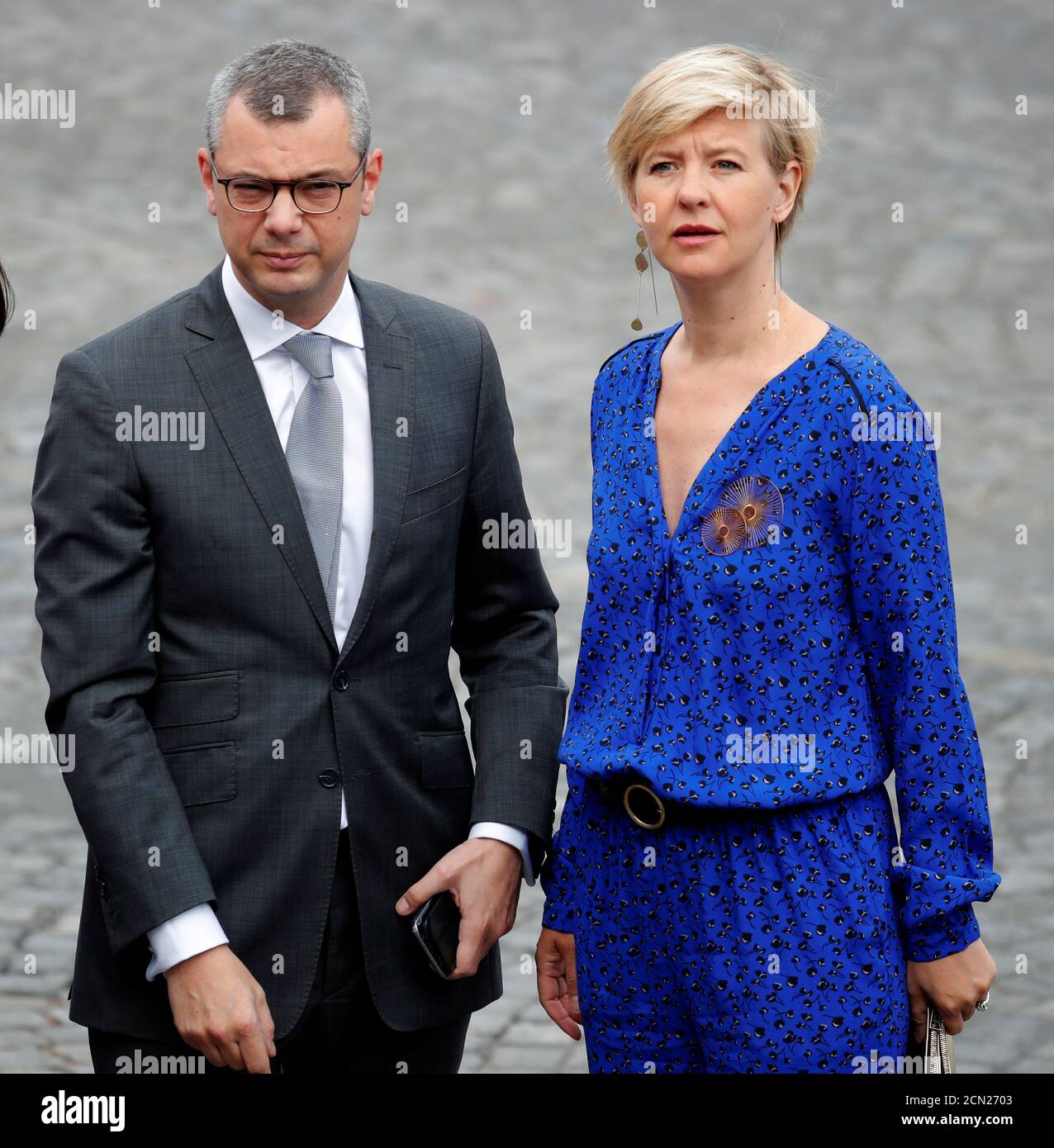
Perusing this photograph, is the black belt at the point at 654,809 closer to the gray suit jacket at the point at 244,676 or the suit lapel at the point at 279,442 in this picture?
the gray suit jacket at the point at 244,676

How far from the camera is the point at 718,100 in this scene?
2.84 m

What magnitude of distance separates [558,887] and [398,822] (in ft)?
1.02

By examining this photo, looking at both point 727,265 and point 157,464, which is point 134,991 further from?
point 727,265

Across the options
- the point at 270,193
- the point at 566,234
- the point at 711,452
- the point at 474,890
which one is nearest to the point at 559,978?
the point at 474,890

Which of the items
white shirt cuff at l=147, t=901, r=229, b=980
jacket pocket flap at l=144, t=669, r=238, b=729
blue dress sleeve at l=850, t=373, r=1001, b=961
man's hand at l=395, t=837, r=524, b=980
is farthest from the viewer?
man's hand at l=395, t=837, r=524, b=980

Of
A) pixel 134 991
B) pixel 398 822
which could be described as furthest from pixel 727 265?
pixel 134 991

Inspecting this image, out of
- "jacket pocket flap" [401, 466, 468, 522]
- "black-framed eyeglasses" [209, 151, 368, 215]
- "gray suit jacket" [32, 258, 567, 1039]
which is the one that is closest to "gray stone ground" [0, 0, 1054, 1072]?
"gray suit jacket" [32, 258, 567, 1039]

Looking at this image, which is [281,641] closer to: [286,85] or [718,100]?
[286,85]

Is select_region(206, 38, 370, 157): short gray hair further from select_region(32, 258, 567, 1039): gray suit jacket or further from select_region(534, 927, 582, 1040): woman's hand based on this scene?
select_region(534, 927, 582, 1040): woman's hand

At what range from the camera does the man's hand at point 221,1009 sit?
2879 millimetres

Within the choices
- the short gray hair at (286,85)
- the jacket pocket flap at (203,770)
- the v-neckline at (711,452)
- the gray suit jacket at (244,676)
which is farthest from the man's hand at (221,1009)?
the short gray hair at (286,85)

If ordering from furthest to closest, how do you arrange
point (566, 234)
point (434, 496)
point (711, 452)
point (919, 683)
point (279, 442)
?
point (566, 234) < point (434, 496) < point (279, 442) < point (711, 452) < point (919, 683)

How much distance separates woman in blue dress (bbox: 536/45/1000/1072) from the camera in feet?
9.25

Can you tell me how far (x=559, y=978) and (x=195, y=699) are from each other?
86 cm
